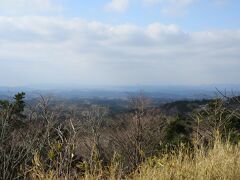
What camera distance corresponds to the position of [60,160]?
4199 mm

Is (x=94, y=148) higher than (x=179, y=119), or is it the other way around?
(x=94, y=148)

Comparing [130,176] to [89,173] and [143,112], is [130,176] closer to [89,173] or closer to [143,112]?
[89,173]

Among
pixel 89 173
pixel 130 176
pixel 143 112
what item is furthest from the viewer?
pixel 143 112

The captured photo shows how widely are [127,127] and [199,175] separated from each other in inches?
1257

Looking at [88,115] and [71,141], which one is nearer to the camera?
[71,141]

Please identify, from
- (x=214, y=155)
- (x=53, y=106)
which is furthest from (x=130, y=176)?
(x=53, y=106)

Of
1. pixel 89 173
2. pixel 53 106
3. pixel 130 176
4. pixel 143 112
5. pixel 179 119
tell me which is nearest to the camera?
pixel 89 173

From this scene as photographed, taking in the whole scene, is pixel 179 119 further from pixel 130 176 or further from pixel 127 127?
pixel 130 176

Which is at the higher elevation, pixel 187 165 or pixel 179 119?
pixel 187 165

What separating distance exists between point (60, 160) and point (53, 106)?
2270cm

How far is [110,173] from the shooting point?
4.33 m

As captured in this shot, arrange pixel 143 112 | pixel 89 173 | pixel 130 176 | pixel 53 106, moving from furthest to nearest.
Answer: pixel 143 112 → pixel 53 106 → pixel 130 176 → pixel 89 173

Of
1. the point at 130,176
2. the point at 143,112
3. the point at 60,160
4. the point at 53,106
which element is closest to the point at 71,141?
the point at 60,160

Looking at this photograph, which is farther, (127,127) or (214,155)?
(127,127)
